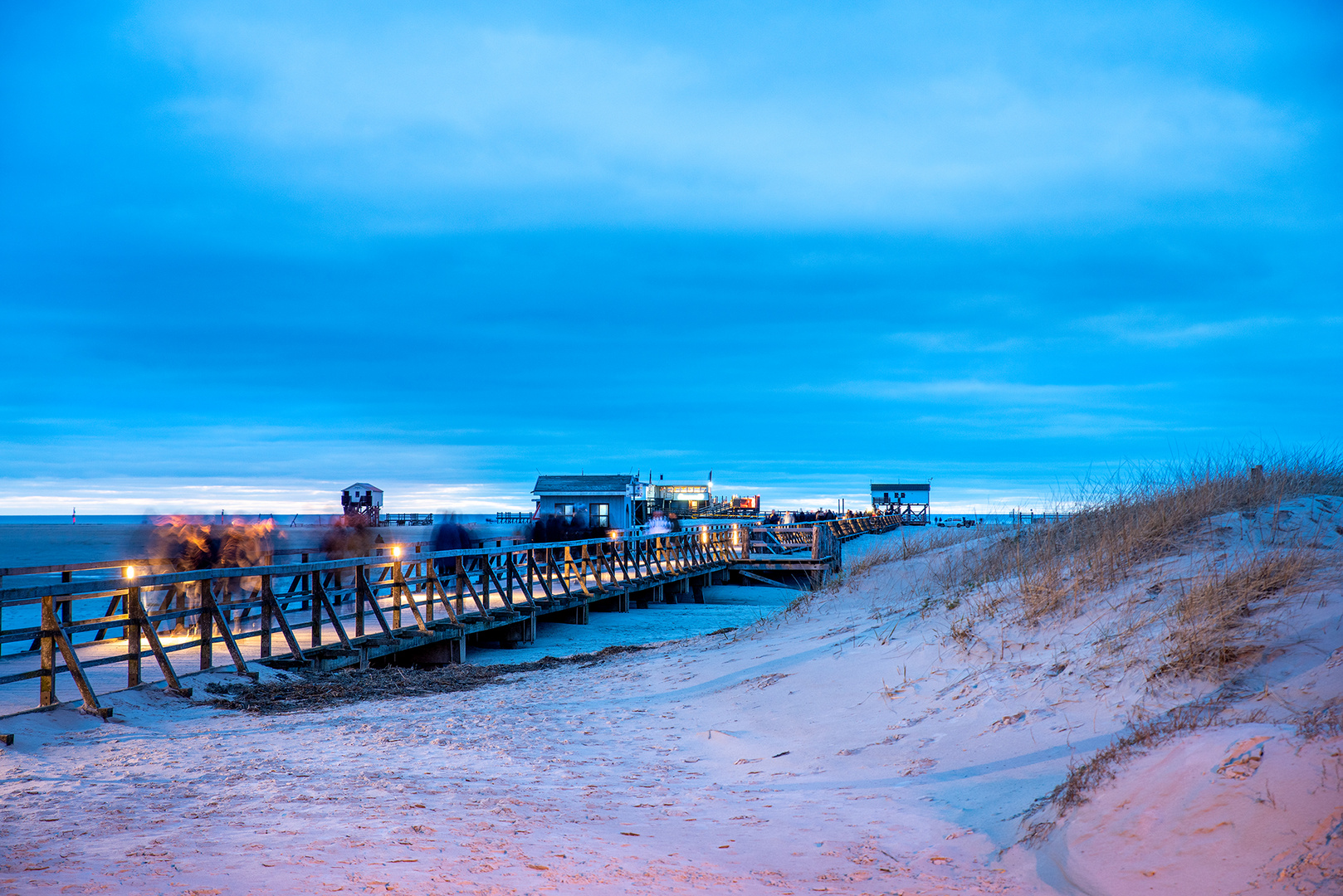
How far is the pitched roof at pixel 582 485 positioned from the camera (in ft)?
167

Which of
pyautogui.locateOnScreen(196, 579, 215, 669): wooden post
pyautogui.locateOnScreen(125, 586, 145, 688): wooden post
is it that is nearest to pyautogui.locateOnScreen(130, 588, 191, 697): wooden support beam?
pyautogui.locateOnScreen(125, 586, 145, 688): wooden post

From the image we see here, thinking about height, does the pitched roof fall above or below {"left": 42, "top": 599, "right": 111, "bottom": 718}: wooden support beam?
above

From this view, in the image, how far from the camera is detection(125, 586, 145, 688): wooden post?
8.82m

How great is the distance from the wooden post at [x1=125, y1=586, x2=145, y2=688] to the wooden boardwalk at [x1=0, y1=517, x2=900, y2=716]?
1 centimetres

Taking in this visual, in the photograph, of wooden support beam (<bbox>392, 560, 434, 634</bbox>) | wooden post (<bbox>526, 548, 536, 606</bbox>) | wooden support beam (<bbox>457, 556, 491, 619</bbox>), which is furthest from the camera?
wooden post (<bbox>526, 548, 536, 606</bbox>)

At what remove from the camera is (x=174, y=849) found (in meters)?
4.05

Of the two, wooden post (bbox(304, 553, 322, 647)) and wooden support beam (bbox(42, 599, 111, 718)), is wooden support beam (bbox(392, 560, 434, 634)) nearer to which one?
wooden post (bbox(304, 553, 322, 647))

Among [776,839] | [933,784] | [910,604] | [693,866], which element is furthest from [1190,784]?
[910,604]

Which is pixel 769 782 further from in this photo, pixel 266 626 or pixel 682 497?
pixel 682 497

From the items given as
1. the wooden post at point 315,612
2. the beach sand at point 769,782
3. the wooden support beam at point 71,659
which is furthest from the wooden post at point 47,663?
the wooden post at point 315,612

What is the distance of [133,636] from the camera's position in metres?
8.91

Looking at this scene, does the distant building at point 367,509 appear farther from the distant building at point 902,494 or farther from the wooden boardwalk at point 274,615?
the distant building at point 902,494

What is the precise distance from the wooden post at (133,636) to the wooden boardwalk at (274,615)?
0.01 meters

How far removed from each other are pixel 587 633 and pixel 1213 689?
50.6 ft
